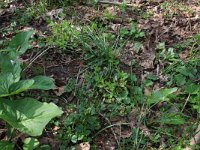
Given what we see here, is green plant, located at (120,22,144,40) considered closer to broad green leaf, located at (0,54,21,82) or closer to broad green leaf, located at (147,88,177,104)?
broad green leaf, located at (147,88,177,104)

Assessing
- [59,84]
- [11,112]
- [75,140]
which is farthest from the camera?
[59,84]

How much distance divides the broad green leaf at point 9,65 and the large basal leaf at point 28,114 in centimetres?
26

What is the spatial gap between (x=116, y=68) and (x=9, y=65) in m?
0.97

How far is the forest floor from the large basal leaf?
0.86 ft

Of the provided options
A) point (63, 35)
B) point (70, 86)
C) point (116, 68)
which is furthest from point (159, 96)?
point (63, 35)

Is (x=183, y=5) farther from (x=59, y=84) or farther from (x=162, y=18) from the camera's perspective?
(x=59, y=84)

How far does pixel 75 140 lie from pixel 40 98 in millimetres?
524

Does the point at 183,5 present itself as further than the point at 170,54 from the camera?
Yes

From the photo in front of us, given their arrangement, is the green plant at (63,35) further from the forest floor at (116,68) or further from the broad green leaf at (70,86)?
the broad green leaf at (70,86)

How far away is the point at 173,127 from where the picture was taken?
2.60 meters

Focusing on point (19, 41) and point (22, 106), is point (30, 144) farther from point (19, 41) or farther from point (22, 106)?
point (19, 41)

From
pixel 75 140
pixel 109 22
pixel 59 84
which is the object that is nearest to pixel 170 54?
pixel 109 22

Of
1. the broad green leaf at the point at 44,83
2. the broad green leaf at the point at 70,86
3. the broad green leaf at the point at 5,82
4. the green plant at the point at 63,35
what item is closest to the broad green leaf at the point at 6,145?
the broad green leaf at the point at 5,82

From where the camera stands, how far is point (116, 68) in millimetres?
3014
